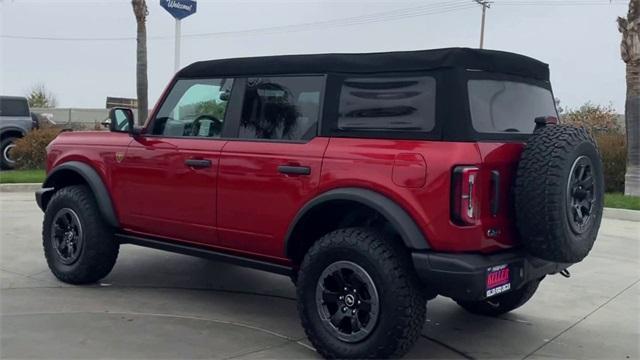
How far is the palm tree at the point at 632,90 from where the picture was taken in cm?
1289

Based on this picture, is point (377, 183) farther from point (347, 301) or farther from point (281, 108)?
point (281, 108)

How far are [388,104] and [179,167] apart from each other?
171cm

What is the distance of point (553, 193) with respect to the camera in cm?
364

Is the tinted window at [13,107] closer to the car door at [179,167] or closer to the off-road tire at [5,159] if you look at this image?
the off-road tire at [5,159]

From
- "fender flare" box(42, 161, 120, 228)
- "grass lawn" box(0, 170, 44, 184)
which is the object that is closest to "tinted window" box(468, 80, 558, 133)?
"fender flare" box(42, 161, 120, 228)

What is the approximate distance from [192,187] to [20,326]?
4.89ft

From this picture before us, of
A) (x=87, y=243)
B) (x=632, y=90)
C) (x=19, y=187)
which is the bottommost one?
(x=19, y=187)

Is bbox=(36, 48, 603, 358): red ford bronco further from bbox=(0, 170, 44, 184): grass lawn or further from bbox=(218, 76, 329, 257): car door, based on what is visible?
bbox=(0, 170, 44, 184): grass lawn

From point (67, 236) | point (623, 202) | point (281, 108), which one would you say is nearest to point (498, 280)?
point (281, 108)

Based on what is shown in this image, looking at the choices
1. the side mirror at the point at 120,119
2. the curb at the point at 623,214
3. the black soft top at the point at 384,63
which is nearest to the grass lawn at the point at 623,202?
the curb at the point at 623,214

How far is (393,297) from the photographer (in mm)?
3695

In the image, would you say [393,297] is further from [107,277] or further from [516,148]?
[107,277]

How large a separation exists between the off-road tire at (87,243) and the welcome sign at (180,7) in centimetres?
800

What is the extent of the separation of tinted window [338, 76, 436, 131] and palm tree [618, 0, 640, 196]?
10.4 meters
